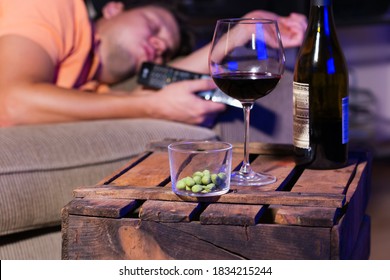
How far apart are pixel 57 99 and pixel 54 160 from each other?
27 centimetres

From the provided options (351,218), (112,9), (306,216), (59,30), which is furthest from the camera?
(112,9)

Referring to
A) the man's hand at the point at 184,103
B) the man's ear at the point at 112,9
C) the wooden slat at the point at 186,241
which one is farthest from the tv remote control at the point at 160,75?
the wooden slat at the point at 186,241

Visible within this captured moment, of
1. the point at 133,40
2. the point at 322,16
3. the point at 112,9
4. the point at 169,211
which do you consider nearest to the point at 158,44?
the point at 133,40

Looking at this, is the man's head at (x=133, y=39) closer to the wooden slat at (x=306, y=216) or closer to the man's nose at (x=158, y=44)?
the man's nose at (x=158, y=44)

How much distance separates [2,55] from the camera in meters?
1.65

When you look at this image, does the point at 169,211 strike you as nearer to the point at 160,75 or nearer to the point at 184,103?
the point at 184,103

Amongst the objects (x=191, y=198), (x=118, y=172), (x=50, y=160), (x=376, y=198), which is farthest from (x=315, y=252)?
(x=376, y=198)

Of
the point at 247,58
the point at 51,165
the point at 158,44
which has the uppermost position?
the point at 247,58

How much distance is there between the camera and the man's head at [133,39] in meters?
2.00

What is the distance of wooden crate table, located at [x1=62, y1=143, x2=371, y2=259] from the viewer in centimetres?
93

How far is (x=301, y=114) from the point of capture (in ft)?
3.72

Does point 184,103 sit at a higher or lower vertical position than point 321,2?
lower

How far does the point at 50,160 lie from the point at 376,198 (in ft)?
5.39
